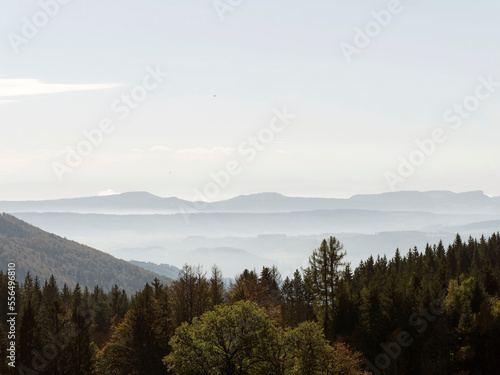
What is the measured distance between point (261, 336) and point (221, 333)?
3.23 meters

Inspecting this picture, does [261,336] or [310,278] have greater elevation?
[310,278]

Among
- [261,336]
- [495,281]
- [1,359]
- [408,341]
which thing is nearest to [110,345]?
[1,359]

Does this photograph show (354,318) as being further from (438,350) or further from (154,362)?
(154,362)

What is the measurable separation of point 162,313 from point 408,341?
1216 inches

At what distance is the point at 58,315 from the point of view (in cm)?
5875

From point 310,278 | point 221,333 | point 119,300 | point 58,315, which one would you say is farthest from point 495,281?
point 119,300

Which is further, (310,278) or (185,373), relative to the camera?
(310,278)

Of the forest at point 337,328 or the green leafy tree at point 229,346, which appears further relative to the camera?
the forest at point 337,328

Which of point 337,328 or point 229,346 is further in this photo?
point 337,328

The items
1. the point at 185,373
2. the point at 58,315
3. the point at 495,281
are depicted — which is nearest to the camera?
the point at 185,373

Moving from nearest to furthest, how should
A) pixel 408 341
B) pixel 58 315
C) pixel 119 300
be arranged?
1. pixel 58 315
2. pixel 408 341
3. pixel 119 300

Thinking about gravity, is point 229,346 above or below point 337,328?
above

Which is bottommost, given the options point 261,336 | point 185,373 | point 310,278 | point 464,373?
point 464,373

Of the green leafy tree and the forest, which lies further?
the forest
